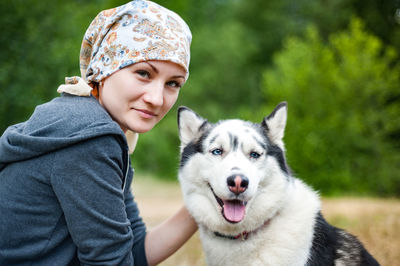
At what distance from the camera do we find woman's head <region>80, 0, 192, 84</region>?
6.54ft

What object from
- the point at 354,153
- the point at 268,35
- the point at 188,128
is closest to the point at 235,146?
the point at 188,128

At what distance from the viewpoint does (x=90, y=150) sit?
1750 mm

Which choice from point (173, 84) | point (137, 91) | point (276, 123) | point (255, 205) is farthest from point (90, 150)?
point (276, 123)

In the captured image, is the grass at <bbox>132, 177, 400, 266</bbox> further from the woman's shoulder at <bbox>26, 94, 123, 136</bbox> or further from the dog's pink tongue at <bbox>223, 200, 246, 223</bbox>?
the woman's shoulder at <bbox>26, 94, 123, 136</bbox>

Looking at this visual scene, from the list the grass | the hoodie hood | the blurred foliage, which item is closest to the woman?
the hoodie hood

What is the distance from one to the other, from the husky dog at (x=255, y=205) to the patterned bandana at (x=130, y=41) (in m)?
0.73

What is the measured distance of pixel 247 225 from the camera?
96.1 inches

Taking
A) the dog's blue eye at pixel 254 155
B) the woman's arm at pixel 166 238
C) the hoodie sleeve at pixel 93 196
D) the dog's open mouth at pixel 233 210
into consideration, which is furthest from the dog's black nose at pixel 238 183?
the hoodie sleeve at pixel 93 196

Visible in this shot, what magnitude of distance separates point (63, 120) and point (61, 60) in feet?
27.1

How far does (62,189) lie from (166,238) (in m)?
1.10

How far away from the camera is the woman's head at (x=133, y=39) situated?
1.99 meters

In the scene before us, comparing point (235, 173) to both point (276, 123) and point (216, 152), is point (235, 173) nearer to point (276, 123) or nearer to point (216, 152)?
point (216, 152)

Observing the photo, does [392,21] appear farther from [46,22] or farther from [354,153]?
[46,22]

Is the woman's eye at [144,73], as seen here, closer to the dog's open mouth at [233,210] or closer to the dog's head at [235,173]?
the dog's head at [235,173]
